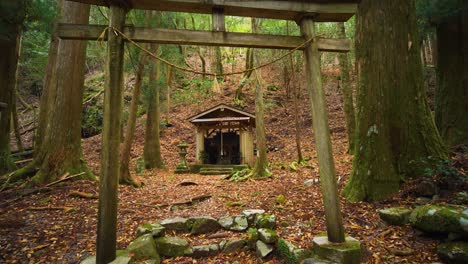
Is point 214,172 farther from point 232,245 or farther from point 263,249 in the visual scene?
point 263,249

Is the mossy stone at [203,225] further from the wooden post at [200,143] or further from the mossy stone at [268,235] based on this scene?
the wooden post at [200,143]

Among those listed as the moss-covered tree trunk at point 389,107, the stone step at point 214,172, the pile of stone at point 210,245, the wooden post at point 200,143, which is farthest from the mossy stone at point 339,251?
the wooden post at point 200,143

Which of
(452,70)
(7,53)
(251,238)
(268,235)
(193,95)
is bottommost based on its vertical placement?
(251,238)

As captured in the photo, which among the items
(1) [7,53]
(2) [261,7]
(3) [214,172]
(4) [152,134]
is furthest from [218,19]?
(3) [214,172]

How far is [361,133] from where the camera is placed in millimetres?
4469

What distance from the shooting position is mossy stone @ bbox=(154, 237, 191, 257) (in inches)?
148

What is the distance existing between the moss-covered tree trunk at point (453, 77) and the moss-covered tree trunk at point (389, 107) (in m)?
2.51

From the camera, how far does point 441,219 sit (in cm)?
284

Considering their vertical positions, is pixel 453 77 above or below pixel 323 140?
above

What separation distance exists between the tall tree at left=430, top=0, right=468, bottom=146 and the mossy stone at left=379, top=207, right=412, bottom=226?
3796mm

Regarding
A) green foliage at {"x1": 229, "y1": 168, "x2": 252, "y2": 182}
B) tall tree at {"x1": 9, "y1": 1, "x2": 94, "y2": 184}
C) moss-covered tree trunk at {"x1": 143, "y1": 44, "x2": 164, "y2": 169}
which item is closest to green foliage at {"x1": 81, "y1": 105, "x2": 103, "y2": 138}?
moss-covered tree trunk at {"x1": 143, "y1": 44, "x2": 164, "y2": 169}

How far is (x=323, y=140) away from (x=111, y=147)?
268 centimetres

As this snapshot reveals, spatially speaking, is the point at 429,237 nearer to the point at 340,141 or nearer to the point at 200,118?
the point at 340,141

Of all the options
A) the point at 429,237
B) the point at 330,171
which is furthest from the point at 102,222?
the point at 429,237
